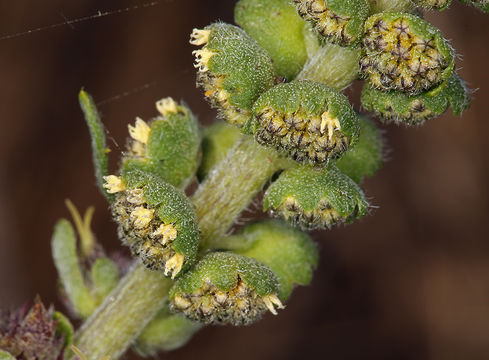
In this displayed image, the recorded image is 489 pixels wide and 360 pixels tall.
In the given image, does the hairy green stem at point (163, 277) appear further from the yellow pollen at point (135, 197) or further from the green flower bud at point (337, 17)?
the green flower bud at point (337, 17)

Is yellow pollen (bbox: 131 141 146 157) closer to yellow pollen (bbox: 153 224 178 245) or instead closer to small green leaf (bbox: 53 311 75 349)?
yellow pollen (bbox: 153 224 178 245)

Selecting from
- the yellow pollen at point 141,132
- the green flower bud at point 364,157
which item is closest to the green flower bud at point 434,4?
the green flower bud at point 364,157

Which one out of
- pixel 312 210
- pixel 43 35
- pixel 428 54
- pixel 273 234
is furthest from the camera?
pixel 43 35

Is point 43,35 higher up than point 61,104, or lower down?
higher up

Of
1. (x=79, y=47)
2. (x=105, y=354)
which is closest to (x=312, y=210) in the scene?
(x=105, y=354)

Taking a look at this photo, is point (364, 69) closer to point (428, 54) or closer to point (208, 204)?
point (428, 54)

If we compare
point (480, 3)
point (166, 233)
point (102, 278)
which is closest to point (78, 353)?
point (102, 278)

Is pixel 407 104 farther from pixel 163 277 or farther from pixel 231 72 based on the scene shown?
pixel 163 277
